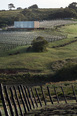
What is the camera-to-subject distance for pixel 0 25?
5940 inches

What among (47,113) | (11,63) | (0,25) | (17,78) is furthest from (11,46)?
(0,25)

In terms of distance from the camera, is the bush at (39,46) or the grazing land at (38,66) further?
the bush at (39,46)

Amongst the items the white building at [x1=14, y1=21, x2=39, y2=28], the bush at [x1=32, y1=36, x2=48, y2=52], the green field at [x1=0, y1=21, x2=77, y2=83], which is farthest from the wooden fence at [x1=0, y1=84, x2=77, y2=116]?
the white building at [x1=14, y1=21, x2=39, y2=28]

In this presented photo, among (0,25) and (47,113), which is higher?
(47,113)

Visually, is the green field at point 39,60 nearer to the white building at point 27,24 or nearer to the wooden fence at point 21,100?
the wooden fence at point 21,100

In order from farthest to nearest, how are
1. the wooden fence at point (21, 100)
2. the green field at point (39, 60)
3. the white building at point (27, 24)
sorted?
the white building at point (27, 24) → the green field at point (39, 60) → the wooden fence at point (21, 100)

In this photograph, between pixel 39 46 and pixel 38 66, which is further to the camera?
pixel 39 46

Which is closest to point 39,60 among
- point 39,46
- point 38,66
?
point 38,66

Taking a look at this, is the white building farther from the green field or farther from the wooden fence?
the wooden fence

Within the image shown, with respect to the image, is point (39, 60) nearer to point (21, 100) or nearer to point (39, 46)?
point (39, 46)

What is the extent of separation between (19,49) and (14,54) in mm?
4327

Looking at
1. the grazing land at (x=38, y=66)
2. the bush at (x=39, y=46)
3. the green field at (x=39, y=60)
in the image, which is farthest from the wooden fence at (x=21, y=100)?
the bush at (x=39, y=46)

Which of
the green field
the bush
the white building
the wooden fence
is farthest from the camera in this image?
the white building

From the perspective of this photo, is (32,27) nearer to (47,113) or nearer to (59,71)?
(59,71)
